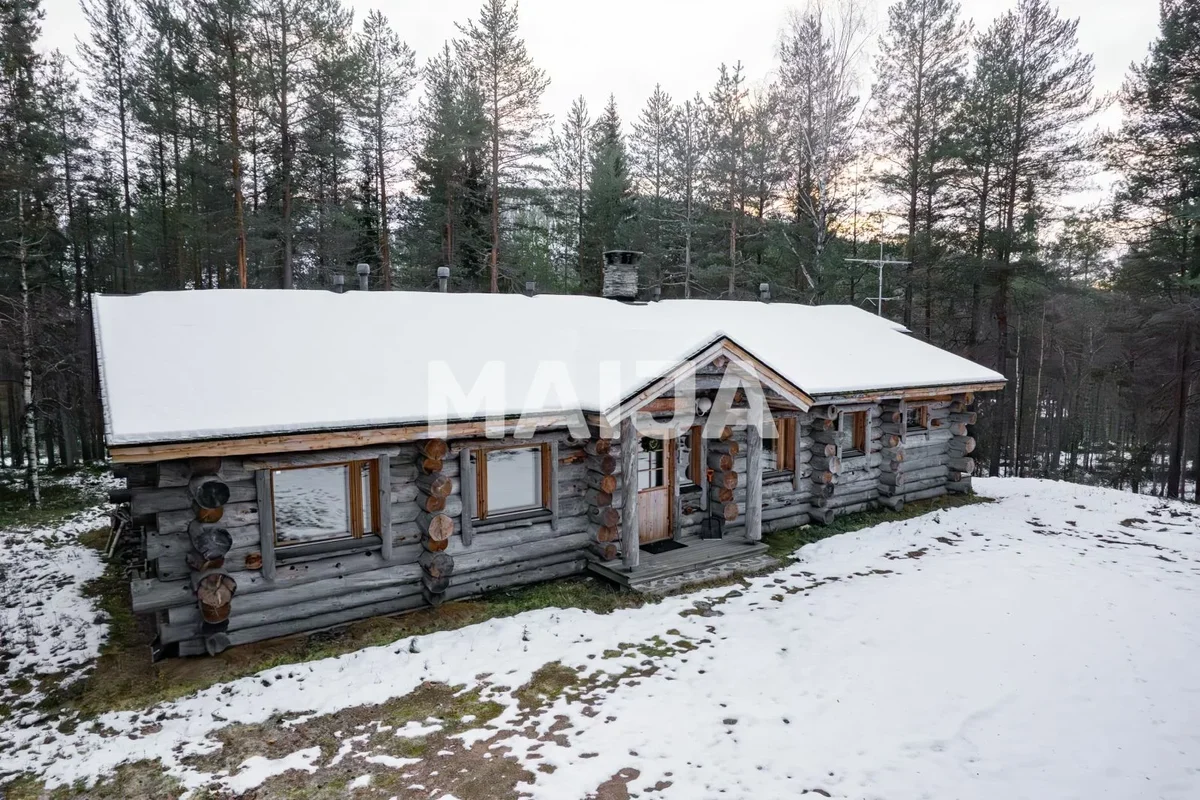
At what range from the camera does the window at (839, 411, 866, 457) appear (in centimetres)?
1360

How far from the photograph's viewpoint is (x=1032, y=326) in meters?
29.4

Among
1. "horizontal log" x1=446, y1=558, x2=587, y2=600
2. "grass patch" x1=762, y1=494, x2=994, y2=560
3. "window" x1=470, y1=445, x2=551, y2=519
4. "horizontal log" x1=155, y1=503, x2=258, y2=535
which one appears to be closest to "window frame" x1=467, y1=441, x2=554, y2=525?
"window" x1=470, y1=445, x2=551, y2=519

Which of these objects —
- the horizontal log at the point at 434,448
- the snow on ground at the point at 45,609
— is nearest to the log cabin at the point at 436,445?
the horizontal log at the point at 434,448

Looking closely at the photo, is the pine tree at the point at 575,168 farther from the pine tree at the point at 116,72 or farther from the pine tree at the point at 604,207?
the pine tree at the point at 116,72

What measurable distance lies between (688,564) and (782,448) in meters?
3.84

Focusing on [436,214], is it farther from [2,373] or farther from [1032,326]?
[1032,326]

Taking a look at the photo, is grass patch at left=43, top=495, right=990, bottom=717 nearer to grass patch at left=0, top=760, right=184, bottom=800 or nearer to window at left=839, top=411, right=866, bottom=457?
grass patch at left=0, top=760, right=184, bottom=800

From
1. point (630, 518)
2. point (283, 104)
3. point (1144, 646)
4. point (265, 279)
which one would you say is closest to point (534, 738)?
point (630, 518)

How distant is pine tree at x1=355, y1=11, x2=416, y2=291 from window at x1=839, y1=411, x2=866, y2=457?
52.5 ft

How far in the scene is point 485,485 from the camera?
29.8 feet

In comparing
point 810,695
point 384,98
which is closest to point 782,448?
point 810,695

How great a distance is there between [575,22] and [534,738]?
25230mm

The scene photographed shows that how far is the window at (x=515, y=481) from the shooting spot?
9.18 meters

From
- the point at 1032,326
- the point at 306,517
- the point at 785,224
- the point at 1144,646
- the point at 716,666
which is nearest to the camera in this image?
the point at 716,666
